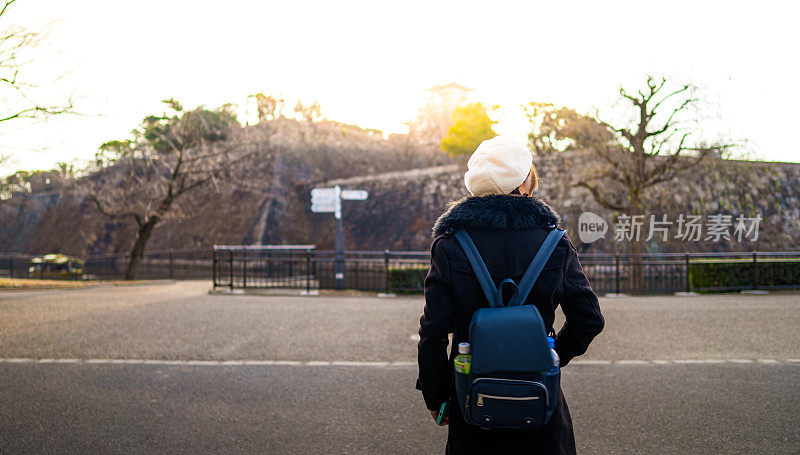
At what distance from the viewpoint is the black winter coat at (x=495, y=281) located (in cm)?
185

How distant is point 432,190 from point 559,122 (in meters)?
16.9

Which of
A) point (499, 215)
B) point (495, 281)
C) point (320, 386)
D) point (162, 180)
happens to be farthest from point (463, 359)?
point (162, 180)

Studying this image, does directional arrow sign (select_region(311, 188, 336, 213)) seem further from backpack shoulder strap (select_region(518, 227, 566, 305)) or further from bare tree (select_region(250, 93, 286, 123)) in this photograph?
bare tree (select_region(250, 93, 286, 123))

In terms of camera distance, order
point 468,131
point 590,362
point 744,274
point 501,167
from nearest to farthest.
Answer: point 501,167, point 590,362, point 744,274, point 468,131

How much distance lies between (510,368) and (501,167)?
768 mm

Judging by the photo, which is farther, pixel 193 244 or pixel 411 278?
pixel 193 244

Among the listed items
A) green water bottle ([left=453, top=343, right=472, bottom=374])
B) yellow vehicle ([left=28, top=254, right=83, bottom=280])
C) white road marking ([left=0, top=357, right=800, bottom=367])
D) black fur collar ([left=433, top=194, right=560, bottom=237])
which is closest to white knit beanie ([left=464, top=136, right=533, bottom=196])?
black fur collar ([left=433, top=194, right=560, bottom=237])

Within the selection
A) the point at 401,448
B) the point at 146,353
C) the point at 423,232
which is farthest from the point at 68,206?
the point at 401,448

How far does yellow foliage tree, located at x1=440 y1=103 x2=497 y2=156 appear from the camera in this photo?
3997 centimetres

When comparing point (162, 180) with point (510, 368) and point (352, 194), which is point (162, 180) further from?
point (510, 368)

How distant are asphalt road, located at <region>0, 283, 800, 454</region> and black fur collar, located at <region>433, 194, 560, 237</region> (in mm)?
2207

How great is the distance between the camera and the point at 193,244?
40.1m

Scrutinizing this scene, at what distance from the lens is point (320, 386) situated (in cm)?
498

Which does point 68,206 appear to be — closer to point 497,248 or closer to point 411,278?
point 411,278
